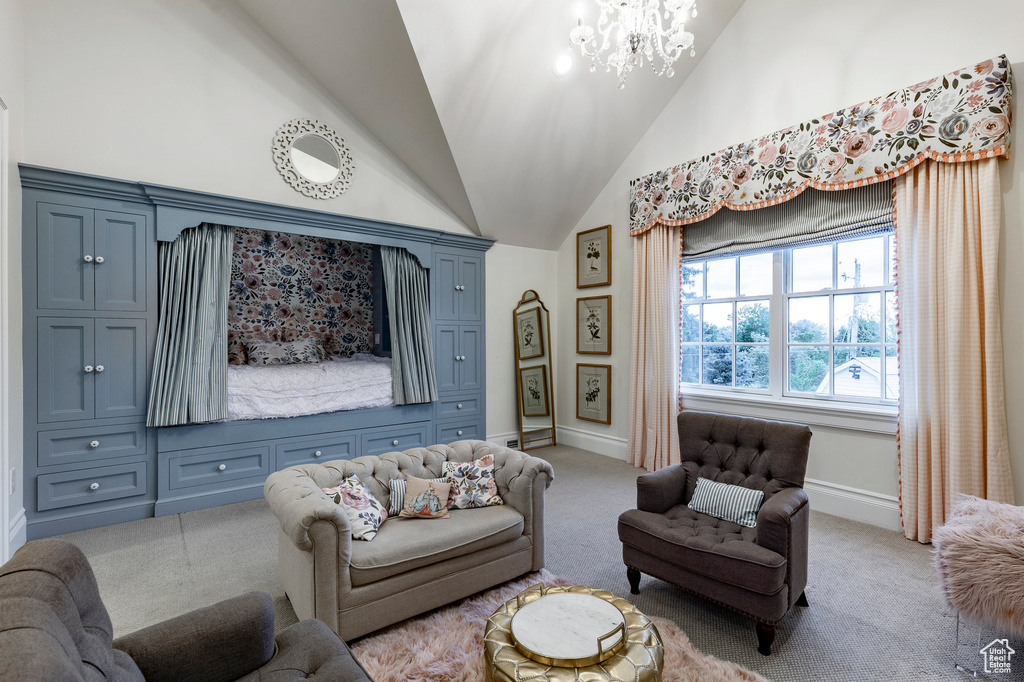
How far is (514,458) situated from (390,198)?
114 inches

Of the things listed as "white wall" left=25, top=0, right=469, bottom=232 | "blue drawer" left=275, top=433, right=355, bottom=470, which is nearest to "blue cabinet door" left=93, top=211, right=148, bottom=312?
"white wall" left=25, top=0, right=469, bottom=232

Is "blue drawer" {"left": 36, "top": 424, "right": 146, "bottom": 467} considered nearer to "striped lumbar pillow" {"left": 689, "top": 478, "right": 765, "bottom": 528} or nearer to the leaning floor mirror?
the leaning floor mirror

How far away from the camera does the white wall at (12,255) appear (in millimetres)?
2451

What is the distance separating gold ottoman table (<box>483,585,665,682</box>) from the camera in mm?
1251

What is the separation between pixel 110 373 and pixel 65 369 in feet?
0.72

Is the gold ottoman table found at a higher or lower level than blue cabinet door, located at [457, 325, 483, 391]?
lower

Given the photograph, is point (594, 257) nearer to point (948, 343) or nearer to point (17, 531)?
point (948, 343)

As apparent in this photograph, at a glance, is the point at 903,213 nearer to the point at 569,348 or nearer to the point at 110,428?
the point at 569,348

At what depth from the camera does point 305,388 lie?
382 centimetres

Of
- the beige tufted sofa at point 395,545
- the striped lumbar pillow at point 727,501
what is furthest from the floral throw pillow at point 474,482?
the striped lumbar pillow at point 727,501

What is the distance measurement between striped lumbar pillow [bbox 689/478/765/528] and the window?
1.75 meters

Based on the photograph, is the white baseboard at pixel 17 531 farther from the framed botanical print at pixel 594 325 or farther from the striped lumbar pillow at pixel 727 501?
the framed botanical print at pixel 594 325

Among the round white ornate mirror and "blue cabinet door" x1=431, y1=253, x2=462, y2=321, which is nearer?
the round white ornate mirror

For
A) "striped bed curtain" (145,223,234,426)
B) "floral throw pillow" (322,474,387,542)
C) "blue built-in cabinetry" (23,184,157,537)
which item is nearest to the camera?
"floral throw pillow" (322,474,387,542)
